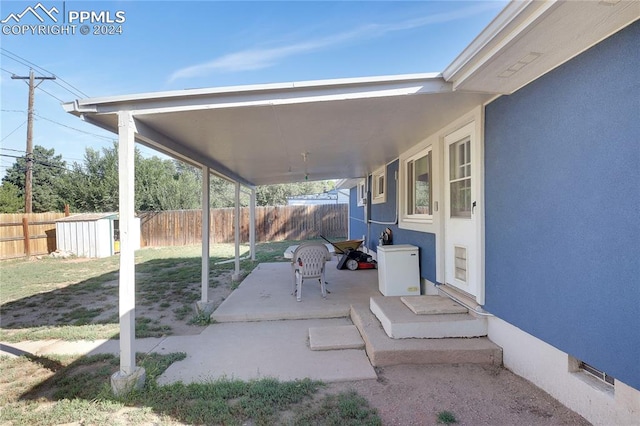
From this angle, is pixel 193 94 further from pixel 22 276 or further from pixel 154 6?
pixel 22 276

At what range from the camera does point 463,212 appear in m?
3.94

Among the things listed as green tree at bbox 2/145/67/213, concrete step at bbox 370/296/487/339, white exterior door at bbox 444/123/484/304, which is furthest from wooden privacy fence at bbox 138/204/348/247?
concrete step at bbox 370/296/487/339

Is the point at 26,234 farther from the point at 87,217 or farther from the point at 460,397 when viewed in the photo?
the point at 460,397

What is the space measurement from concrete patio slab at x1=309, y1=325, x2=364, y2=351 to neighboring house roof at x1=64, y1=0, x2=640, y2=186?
2422 millimetres

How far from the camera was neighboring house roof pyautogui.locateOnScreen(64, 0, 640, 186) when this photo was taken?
187 centimetres

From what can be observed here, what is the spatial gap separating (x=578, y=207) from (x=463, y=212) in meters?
1.79

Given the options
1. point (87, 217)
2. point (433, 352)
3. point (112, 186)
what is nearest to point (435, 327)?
point (433, 352)

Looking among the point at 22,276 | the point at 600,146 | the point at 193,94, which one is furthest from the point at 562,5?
the point at 22,276

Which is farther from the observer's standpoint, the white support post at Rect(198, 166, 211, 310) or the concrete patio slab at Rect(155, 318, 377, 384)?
→ the white support post at Rect(198, 166, 211, 310)

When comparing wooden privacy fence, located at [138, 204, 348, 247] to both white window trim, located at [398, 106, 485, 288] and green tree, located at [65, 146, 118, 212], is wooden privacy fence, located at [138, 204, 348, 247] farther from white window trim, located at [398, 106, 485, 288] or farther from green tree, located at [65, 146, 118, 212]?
white window trim, located at [398, 106, 485, 288]

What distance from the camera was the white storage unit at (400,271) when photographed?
16.0ft

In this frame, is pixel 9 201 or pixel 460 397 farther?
pixel 9 201

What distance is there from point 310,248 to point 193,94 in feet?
9.92

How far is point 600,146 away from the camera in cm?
200
